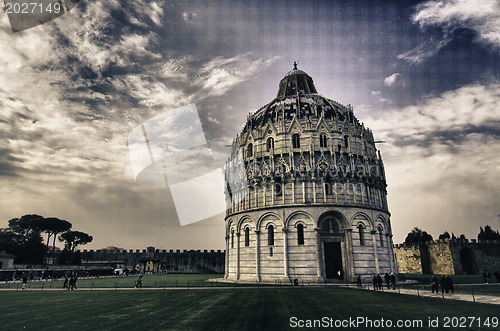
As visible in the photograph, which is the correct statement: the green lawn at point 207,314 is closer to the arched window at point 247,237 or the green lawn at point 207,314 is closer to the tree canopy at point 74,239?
the arched window at point 247,237

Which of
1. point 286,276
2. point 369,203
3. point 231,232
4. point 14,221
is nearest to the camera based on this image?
point 286,276

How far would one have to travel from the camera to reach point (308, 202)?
37719 millimetres

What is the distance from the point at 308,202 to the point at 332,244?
6260mm

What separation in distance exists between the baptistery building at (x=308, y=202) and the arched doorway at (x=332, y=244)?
4.9 inches

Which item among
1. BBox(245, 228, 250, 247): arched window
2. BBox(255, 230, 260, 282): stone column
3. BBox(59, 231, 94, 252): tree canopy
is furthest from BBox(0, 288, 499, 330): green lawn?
BBox(59, 231, 94, 252): tree canopy

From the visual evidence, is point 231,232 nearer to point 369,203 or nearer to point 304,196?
point 304,196

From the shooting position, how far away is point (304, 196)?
124ft

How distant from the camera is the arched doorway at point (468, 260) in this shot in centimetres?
6159

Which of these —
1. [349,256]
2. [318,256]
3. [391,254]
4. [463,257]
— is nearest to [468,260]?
[463,257]

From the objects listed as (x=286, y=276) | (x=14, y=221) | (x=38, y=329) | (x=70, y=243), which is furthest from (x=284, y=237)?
(x=14, y=221)

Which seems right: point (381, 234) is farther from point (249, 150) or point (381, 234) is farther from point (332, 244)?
point (249, 150)

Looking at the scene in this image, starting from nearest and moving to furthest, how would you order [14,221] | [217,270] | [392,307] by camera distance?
[392,307] → [217,270] → [14,221]

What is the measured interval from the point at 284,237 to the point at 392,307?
21157 millimetres

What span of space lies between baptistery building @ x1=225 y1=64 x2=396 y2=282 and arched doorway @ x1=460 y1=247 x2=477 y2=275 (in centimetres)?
3497
